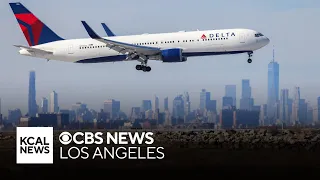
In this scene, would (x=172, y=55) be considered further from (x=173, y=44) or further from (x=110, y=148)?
(x=110, y=148)

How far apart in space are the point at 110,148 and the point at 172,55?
26445 mm

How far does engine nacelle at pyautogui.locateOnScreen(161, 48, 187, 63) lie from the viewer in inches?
2197

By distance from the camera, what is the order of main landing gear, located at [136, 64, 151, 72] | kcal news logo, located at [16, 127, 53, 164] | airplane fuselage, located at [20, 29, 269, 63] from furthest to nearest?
main landing gear, located at [136, 64, 151, 72]
airplane fuselage, located at [20, 29, 269, 63]
kcal news logo, located at [16, 127, 53, 164]

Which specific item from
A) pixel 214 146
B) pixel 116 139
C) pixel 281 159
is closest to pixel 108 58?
pixel 116 139

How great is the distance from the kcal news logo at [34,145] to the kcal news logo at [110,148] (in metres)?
0.83

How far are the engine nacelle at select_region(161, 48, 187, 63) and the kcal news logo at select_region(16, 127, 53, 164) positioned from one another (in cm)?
2754

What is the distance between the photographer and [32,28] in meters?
67.2

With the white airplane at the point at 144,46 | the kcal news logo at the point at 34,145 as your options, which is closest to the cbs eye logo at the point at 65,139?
the kcal news logo at the point at 34,145

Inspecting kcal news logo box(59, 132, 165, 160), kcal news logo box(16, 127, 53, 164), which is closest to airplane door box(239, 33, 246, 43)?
kcal news logo box(59, 132, 165, 160)

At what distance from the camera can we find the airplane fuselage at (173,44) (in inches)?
2174

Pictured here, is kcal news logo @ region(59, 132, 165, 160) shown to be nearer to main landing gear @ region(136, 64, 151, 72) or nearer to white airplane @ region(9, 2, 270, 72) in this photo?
white airplane @ region(9, 2, 270, 72)

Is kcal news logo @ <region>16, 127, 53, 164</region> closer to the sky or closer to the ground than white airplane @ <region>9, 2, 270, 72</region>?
closer to the ground

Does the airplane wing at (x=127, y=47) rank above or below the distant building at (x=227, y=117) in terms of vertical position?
above

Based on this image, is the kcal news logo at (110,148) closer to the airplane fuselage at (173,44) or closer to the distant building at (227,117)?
the distant building at (227,117)
